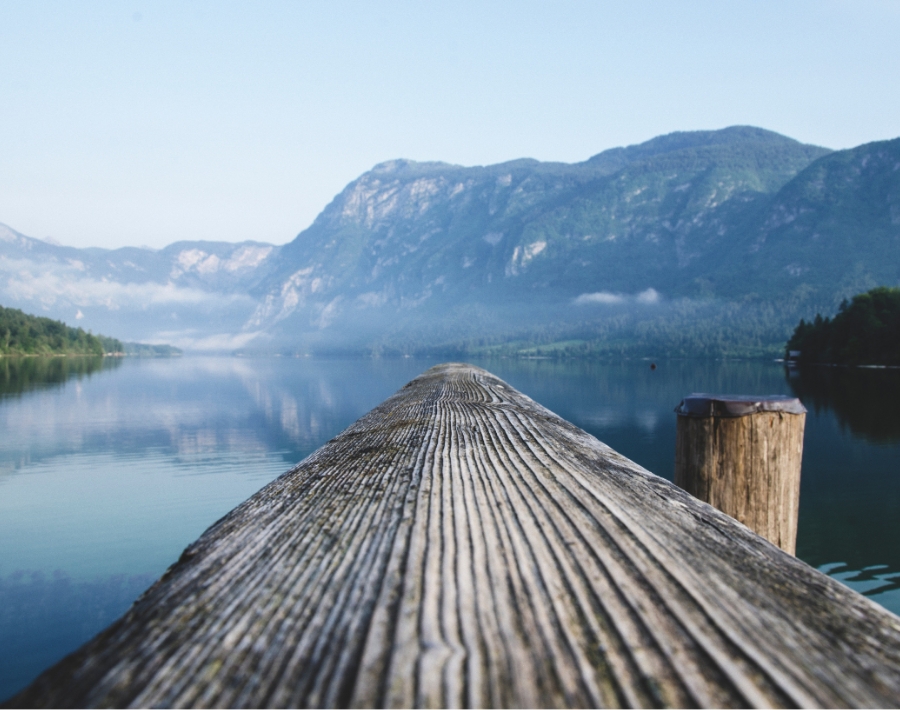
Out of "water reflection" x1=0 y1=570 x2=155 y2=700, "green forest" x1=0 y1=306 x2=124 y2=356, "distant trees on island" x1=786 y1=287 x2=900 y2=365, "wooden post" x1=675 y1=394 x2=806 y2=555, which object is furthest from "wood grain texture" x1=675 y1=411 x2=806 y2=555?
"green forest" x1=0 y1=306 x2=124 y2=356

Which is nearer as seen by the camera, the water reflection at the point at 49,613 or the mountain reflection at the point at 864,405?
the water reflection at the point at 49,613

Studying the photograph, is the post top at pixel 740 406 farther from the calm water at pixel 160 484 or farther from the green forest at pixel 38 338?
the green forest at pixel 38 338

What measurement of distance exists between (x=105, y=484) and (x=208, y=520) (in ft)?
14.5

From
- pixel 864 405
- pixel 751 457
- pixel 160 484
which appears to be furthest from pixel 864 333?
pixel 751 457

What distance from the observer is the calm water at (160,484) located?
26.7 feet

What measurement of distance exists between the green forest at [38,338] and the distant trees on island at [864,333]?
12796 centimetres

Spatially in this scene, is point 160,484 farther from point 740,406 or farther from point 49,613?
point 740,406

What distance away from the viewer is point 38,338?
366ft

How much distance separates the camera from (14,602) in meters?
7.87

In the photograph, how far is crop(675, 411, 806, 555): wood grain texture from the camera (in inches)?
129

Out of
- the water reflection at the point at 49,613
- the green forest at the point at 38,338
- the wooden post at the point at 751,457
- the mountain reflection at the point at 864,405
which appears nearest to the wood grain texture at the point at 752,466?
the wooden post at the point at 751,457

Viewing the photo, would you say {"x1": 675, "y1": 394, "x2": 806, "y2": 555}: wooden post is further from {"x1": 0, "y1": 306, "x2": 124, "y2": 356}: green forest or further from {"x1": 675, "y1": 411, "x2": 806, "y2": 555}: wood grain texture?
{"x1": 0, "y1": 306, "x2": 124, "y2": 356}: green forest

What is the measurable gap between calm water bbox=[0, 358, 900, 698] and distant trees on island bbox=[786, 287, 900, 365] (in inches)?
1587

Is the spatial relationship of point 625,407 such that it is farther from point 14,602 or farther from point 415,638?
Result: point 415,638
